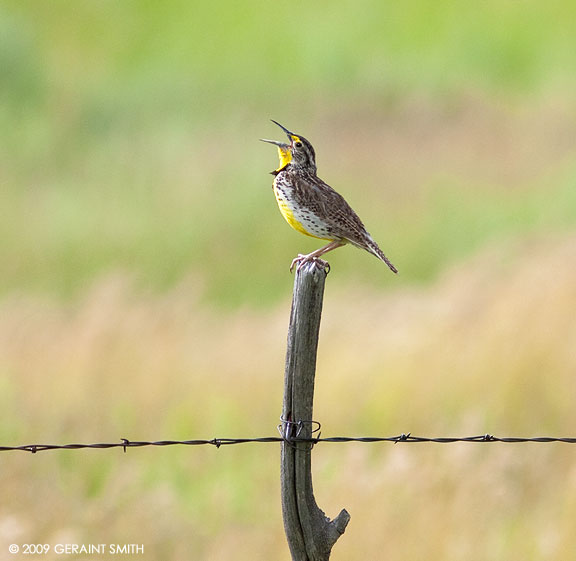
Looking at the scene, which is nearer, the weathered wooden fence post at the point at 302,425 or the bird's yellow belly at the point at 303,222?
the weathered wooden fence post at the point at 302,425

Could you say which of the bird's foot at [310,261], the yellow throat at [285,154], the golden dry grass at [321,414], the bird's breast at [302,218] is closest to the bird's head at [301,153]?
the yellow throat at [285,154]

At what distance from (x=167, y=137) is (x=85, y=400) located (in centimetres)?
1624

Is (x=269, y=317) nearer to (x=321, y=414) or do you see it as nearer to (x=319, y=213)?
(x=321, y=414)

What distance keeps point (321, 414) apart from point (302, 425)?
524cm

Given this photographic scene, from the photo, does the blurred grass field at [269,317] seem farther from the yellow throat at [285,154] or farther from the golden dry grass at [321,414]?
the yellow throat at [285,154]

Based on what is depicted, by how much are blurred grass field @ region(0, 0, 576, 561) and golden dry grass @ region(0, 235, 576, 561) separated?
2 cm

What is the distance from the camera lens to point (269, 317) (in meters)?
11.9

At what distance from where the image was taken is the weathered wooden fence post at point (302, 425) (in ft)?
13.1

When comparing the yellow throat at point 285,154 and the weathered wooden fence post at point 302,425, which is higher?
the yellow throat at point 285,154

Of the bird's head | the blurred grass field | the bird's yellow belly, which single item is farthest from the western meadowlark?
the blurred grass field

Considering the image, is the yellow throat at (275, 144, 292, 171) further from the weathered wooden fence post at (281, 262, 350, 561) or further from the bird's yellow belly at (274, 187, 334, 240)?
the weathered wooden fence post at (281, 262, 350, 561)

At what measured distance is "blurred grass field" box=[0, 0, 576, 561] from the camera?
7.40m

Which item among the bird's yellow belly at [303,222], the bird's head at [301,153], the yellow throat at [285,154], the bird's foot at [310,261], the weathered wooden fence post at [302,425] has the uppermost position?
the yellow throat at [285,154]

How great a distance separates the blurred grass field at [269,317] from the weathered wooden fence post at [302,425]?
2.76 metres
